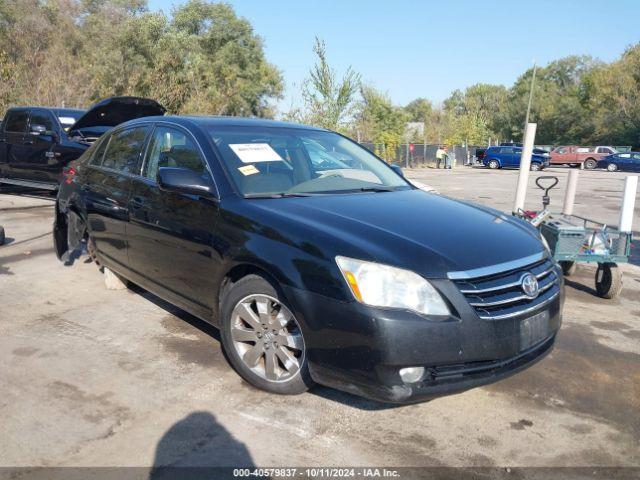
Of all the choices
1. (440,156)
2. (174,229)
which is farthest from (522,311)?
(440,156)

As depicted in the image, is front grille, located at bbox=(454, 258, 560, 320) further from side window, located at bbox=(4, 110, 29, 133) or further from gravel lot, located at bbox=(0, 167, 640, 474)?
side window, located at bbox=(4, 110, 29, 133)

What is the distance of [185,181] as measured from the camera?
368 centimetres

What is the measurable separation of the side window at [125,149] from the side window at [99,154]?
8 cm

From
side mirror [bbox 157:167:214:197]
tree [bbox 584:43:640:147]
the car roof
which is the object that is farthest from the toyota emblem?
tree [bbox 584:43:640:147]

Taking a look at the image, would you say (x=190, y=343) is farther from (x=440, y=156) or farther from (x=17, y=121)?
(x=440, y=156)

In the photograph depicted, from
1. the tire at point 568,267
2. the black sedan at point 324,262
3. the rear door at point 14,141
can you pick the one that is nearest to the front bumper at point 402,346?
the black sedan at point 324,262

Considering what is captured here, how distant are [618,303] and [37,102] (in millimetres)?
21947

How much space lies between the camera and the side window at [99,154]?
527cm

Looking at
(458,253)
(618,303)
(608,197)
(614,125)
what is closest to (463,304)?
(458,253)

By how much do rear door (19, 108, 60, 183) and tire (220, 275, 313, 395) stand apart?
8043 mm

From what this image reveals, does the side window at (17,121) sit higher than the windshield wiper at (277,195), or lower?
higher

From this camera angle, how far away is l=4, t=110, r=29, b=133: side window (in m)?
10.7

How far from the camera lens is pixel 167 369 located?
380 centimetres

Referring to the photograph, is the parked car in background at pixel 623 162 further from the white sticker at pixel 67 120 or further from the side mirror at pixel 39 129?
the side mirror at pixel 39 129
